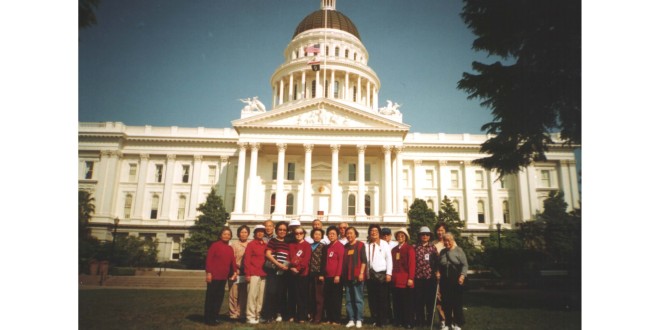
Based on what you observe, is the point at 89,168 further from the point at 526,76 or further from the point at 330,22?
the point at 330,22

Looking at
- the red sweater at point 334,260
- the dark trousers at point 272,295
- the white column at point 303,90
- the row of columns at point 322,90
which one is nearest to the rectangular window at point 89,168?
the dark trousers at point 272,295

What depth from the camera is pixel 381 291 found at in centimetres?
823

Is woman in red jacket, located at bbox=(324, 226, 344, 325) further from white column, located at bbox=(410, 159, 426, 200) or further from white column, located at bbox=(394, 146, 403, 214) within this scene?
white column, located at bbox=(410, 159, 426, 200)

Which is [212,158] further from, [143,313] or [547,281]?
[547,281]

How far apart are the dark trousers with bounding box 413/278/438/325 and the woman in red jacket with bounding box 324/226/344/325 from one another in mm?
1590

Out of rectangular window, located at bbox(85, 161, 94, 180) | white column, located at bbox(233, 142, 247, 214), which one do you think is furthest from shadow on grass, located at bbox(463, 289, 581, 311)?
white column, located at bbox(233, 142, 247, 214)

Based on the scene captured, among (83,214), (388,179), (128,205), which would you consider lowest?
(83,214)

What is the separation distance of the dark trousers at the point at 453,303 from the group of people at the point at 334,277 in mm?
21

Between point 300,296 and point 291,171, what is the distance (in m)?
29.6

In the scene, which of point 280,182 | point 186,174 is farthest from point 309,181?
point 186,174

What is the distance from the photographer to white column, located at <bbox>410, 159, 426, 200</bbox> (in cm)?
3666

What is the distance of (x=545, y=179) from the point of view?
12.2m

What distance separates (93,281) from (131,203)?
17.8 meters
